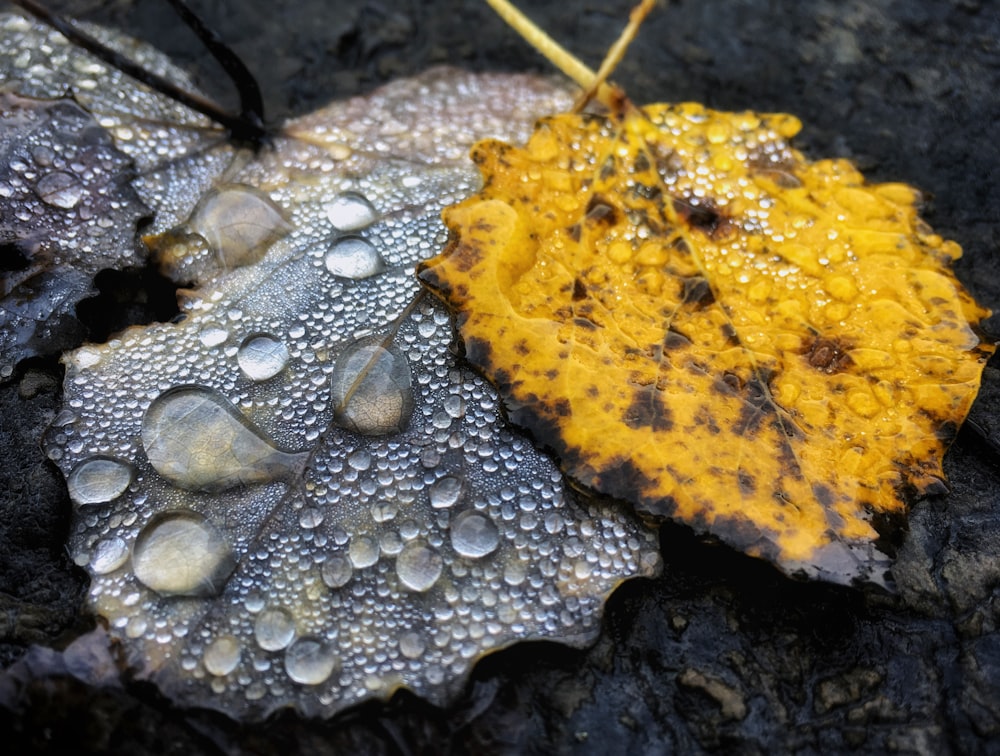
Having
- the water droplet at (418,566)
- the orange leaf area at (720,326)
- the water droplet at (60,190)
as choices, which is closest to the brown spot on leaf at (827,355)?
the orange leaf area at (720,326)

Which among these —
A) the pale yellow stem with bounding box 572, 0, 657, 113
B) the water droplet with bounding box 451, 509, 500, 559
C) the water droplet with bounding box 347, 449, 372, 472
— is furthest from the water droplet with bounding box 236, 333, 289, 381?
the pale yellow stem with bounding box 572, 0, 657, 113

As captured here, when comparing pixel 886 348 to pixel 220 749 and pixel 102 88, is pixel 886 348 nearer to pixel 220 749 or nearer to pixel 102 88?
pixel 220 749

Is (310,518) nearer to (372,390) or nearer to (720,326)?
(372,390)

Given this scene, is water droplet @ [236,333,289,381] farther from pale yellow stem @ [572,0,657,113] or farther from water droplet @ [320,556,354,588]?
pale yellow stem @ [572,0,657,113]

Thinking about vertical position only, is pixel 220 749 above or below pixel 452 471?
below

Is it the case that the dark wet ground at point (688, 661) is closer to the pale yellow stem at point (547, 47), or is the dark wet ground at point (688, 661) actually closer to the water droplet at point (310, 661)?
the water droplet at point (310, 661)

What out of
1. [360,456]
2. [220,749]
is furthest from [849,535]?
[220,749]
